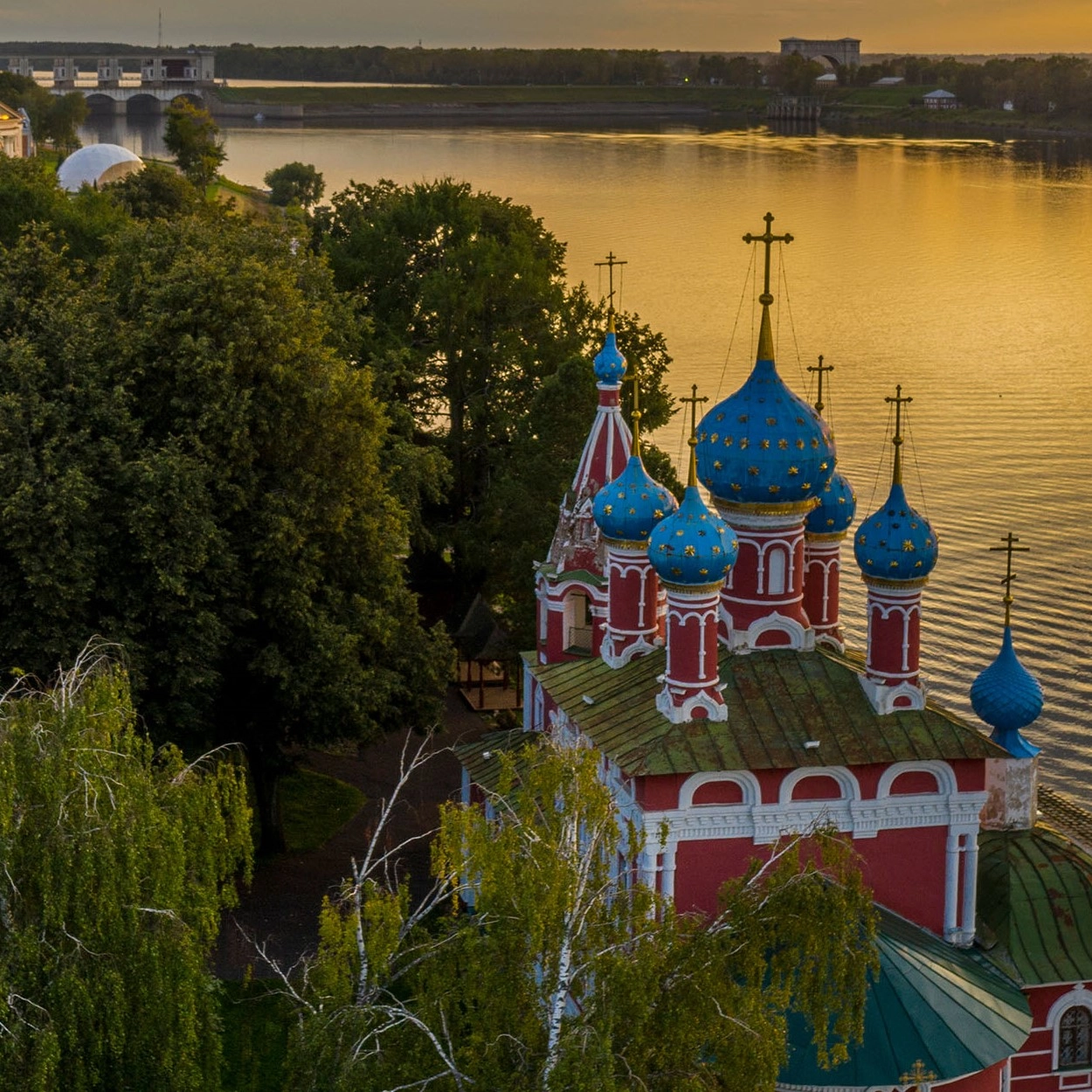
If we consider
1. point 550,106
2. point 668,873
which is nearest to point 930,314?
point 668,873

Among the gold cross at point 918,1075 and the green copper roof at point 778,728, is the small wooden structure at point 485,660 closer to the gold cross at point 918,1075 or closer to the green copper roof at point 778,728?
the green copper roof at point 778,728

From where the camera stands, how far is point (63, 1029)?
8359mm

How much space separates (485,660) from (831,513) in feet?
24.5

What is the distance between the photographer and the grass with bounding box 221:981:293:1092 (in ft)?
41.3

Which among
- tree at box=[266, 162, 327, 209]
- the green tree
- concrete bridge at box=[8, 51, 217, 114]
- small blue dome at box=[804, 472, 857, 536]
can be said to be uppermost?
concrete bridge at box=[8, 51, 217, 114]

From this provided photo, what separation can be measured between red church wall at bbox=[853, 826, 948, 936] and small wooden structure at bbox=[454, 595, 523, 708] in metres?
8.43

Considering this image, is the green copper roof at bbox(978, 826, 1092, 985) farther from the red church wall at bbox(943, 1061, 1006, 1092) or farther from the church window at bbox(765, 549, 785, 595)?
the church window at bbox(765, 549, 785, 595)

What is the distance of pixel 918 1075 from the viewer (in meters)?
11.2

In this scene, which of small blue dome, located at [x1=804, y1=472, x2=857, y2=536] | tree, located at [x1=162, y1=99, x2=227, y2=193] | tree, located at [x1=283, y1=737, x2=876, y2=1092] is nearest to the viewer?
tree, located at [x1=283, y1=737, x2=876, y2=1092]

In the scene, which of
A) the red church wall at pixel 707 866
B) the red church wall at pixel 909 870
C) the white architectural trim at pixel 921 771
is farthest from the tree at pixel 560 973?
the red church wall at pixel 909 870

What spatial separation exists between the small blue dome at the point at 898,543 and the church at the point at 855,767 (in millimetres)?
15

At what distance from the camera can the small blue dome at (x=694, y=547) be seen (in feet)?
39.6

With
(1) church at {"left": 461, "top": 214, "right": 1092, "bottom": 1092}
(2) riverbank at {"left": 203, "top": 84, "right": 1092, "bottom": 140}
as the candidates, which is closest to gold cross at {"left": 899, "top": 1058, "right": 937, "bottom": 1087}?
(1) church at {"left": 461, "top": 214, "right": 1092, "bottom": 1092}

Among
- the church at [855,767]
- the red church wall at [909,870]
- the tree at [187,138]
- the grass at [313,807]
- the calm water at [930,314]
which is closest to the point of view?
the church at [855,767]
